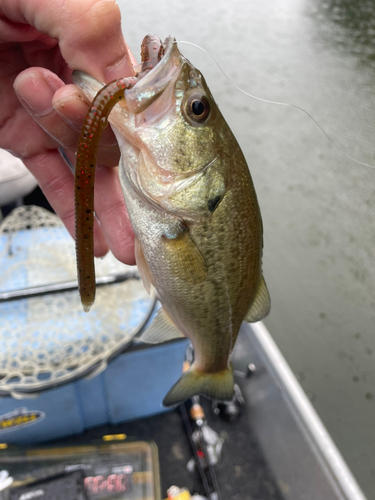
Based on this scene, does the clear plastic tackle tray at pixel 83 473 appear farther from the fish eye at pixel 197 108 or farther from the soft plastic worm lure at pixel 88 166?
the fish eye at pixel 197 108

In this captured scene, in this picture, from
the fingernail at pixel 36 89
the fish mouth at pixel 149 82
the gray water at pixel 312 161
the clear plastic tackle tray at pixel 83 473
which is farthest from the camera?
the clear plastic tackle tray at pixel 83 473

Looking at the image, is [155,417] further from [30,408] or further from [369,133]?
[369,133]

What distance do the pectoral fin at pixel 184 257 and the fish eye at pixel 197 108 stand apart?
33cm

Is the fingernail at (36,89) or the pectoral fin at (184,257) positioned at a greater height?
the fingernail at (36,89)

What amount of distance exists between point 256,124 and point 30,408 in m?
2.43

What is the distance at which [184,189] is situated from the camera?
3.36 ft

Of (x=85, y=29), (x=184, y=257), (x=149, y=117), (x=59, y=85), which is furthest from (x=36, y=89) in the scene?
(x=184, y=257)

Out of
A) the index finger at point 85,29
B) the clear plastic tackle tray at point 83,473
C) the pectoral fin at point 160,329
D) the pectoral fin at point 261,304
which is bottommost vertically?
the clear plastic tackle tray at point 83,473

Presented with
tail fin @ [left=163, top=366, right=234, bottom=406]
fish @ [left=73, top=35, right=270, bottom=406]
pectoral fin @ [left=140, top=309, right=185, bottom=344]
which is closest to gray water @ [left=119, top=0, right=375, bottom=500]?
fish @ [left=73, top=35, right=270, bottom=406]

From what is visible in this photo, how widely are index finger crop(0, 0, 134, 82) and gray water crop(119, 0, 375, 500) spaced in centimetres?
72

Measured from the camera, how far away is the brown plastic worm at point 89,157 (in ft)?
2.58

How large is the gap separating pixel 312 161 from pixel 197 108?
1519mm

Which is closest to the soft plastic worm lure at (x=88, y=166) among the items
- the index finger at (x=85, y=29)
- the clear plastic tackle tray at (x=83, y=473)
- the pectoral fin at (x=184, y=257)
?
the index finger at (x=85, y=29)

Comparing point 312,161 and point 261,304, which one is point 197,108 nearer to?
point 261,304
